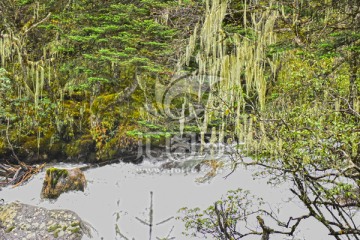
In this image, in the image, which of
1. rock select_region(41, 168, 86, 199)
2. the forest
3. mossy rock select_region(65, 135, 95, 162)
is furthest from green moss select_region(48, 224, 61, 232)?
mossy rock select_region(65, 135, 95, 162)

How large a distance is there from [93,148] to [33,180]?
5.20 feet

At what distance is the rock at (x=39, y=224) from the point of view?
580 cm

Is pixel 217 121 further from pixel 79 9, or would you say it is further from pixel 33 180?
pixel 79 9

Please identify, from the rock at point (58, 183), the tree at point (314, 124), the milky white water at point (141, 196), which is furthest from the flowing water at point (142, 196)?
the tree at point (314, 124)

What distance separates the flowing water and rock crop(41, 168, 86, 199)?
0.14 meters

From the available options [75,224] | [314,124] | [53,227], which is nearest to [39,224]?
[53,227]

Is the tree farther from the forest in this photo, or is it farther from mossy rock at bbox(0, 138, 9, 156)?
mossy rock at bbox(0, 138, 9, 156)

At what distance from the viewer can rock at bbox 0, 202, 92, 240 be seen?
19.0 ft

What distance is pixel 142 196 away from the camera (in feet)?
23.7

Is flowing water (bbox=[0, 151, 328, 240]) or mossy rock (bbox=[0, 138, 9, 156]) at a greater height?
mossy rock (bbox=[0, 138, 9, 156])

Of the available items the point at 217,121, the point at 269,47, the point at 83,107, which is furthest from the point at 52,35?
the point at 269,47

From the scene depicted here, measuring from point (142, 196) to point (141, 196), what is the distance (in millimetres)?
25

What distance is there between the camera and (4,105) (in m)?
8.59

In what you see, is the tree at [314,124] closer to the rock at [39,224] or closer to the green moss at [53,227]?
the rock at [39,224]
